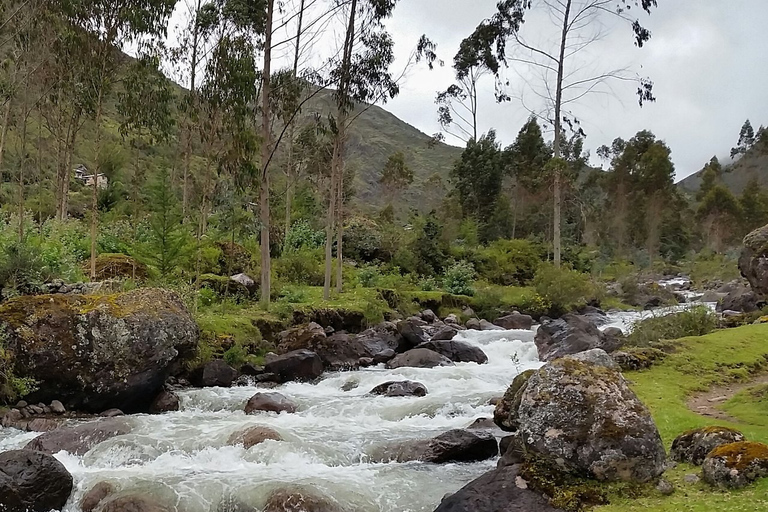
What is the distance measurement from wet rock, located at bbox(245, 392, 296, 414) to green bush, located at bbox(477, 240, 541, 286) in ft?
67.5

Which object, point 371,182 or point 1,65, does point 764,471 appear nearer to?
point 1,65

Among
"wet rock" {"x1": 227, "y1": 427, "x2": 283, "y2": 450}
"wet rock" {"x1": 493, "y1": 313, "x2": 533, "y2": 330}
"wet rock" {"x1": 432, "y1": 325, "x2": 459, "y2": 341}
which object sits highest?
"wet rock" {"x1": 493, "y1": 313, "x2": 533, "y2": 330}

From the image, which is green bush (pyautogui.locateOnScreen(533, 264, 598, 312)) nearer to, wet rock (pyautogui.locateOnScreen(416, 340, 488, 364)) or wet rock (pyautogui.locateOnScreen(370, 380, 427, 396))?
wet rock (pyautogui.locateOnScreen(416, 340, 488, 364))

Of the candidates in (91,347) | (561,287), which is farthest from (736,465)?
(561,287)

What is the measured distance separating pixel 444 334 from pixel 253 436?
10307 millimetres

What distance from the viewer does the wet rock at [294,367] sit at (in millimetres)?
13570

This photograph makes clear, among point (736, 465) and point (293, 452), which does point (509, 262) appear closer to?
point (293, 452)

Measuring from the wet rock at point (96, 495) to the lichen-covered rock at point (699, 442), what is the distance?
6209 mm

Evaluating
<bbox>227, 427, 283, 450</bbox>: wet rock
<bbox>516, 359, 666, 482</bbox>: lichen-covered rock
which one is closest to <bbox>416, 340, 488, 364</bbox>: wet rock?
<bbox>227, 427, 283, 450</bbox>: wet rock

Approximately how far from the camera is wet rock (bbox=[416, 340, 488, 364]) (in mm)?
15797

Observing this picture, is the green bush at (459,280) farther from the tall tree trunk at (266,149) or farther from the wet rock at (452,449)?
the wet rock at (452,449)

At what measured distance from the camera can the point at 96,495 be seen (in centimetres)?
704

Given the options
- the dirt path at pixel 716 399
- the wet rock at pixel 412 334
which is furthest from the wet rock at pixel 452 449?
the wet rock at pixel 412 334

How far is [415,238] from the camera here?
2983 cm
